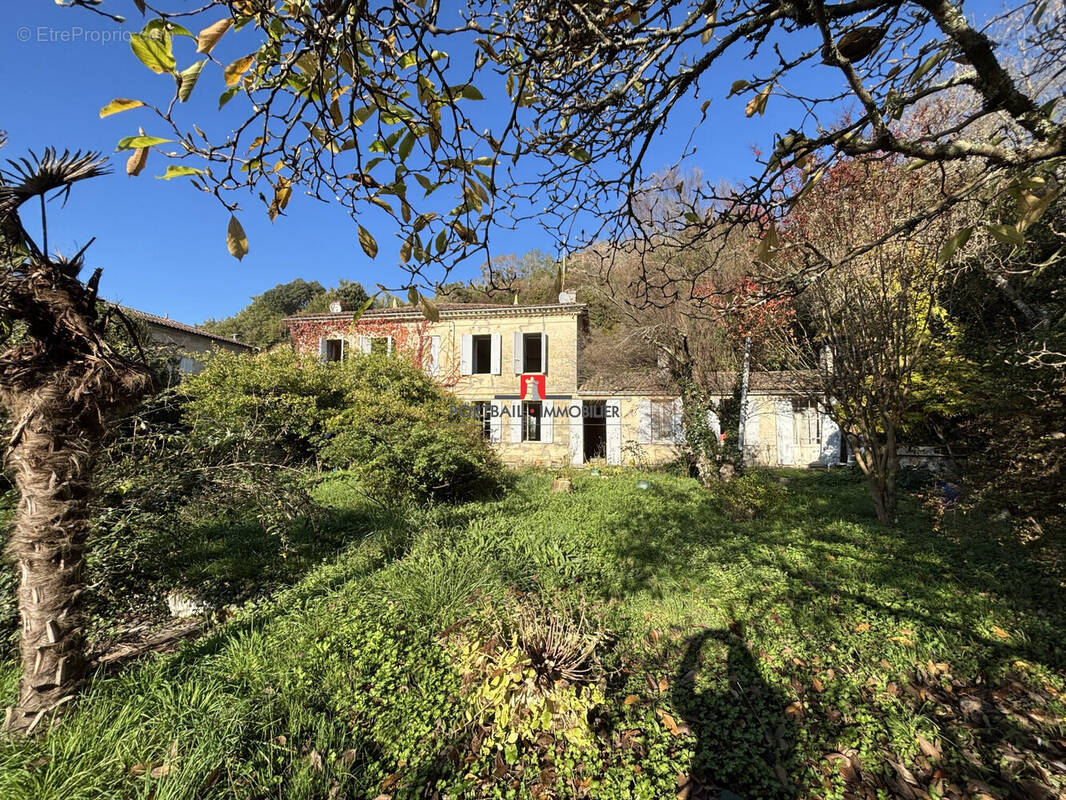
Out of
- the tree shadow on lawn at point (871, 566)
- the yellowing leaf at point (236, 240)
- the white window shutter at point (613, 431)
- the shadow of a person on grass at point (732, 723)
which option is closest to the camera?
the yellowing leaf at point (236, 240)

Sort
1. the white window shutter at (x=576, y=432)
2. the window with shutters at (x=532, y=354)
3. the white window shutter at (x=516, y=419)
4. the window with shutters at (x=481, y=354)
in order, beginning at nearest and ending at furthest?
the white window shutter at (x=576, y=432) → the white window shutter at (x=516, y=419) → the window with shutters at (x=481, y=354) → the window with shutters at (x=532, y=354)

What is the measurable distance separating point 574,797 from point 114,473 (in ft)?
12.7

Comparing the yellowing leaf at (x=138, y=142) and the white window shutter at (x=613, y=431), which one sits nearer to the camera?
the yellowing leaf at (x=138, y=142)

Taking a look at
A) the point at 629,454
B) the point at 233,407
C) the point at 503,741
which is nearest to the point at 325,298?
the point at 233,407

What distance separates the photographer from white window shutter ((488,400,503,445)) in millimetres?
15211

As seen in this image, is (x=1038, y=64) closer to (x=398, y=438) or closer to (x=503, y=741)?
(x=503, y=741)

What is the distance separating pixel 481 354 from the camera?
16641 mm

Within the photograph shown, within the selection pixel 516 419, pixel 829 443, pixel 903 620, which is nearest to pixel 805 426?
pixel 829 443

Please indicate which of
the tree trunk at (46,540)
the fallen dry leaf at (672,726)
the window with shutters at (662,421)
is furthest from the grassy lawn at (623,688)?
the window with shutters at (662,421)

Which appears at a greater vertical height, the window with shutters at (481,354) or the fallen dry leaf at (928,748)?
the window with shutters at (481,354)

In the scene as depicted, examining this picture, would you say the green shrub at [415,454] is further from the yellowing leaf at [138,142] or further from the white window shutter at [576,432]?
the yellowing leaf at [138,142]

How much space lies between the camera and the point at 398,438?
8.13 meters

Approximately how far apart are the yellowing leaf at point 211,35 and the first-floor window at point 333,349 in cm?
1682

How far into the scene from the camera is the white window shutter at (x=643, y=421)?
1477 cm
